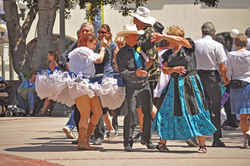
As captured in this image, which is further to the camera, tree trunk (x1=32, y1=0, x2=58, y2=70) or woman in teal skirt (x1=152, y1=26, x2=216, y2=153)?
tree trunk (x1=32, y1=0, x2=58, y2=70)

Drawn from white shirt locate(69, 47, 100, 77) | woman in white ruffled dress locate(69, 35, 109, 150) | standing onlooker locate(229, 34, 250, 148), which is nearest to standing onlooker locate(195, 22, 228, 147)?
standing onlooker locate(229, 34, 250, 148)

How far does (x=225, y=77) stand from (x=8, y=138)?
4042 millimetres

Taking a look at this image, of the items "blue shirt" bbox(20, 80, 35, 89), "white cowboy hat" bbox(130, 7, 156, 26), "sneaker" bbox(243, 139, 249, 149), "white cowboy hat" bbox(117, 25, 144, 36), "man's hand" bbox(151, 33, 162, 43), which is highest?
"white cowboy hat" bbox(130, 7, 156, 26)

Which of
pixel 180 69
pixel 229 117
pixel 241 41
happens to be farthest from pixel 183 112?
pixel 229 117

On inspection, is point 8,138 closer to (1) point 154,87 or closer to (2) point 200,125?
(1) point 154,87

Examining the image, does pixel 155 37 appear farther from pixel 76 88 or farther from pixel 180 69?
pixel 76 88

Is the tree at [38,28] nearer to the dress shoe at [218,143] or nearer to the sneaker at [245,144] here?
the dress shoe at [218,143]

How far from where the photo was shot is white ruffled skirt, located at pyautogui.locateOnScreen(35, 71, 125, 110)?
996 cm

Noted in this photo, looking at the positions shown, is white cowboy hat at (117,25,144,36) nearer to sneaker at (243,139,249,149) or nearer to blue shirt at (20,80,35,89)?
sneaker at (243,139,249,149)

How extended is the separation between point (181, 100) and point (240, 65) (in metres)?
1.45

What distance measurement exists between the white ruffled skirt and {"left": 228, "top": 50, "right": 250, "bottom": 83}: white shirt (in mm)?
1794

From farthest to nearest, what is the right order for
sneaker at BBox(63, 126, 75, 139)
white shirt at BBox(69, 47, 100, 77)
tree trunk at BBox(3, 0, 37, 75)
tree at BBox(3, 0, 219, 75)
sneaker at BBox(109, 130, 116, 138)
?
tree trunk at BBox(3, 0, 37, 75) → tree at BBox(3, 0, 219, 75) → sneaker at BBox(109, 130, 116, 138) → sneaker at BBox(63, 126, 75, 139) → white shirt at BBox(69, 47, 100, 77)

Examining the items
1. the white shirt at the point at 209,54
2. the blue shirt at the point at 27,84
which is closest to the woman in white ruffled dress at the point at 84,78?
the white shirt at the point at 209,54

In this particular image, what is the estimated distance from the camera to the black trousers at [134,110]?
994cm
